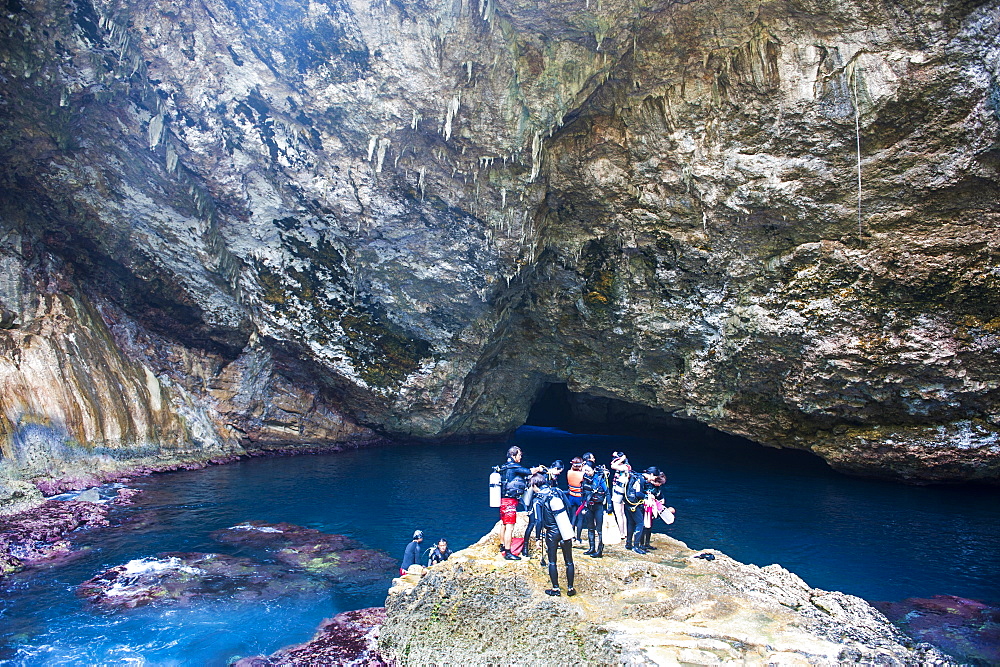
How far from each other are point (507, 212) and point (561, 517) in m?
14.9

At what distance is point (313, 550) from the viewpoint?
1424 centimetres

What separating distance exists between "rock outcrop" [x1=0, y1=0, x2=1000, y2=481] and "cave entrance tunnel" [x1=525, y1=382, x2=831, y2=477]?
5.57m

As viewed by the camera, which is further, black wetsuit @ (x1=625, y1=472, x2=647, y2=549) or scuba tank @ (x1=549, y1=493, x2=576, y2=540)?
black wetsuit @ (x1=625, y1=472, x2=647, y2=549)

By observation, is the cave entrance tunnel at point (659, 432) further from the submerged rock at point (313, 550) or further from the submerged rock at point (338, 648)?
the submerged rock at point (338, 648)

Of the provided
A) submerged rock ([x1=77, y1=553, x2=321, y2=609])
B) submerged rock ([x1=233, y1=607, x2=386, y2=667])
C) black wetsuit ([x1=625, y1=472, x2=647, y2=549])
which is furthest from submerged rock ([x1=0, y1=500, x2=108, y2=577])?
black wetsuit ([x1=625, y1=472, x2=647, y2=549])

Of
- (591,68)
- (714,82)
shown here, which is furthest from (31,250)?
(714,82)

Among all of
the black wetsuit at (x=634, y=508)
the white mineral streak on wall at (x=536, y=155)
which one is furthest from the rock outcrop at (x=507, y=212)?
the black wetsuit at (x=634, y=508)

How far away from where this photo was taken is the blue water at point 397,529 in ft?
31.7

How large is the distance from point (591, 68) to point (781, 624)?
1609 cm

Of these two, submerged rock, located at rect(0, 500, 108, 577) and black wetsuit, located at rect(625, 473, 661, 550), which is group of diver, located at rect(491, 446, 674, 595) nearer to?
black wetsuit, located at rect(625, 473, 661, 550)

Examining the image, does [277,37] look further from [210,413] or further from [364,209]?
[210,413]

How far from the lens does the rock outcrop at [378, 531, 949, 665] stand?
7.09m

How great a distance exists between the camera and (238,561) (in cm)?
1316

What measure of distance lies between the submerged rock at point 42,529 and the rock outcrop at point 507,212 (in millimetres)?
3467
